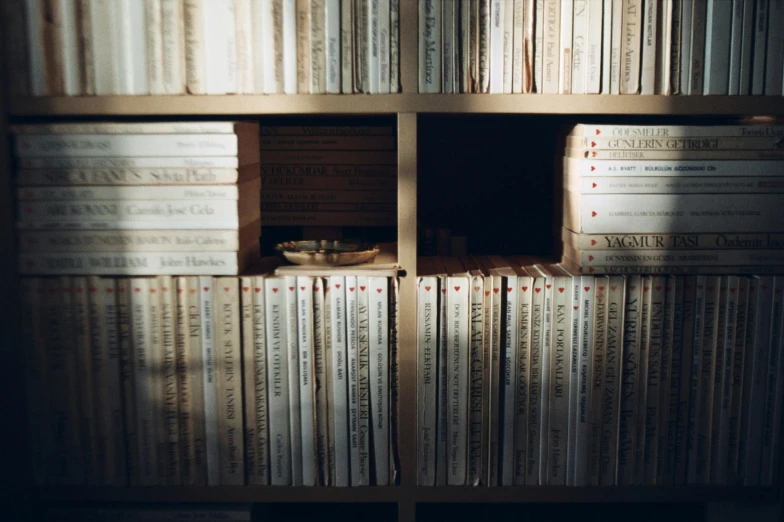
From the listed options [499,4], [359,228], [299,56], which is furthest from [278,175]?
[499,4]

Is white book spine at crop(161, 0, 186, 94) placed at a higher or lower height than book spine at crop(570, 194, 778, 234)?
higher

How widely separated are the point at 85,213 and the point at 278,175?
0.45m

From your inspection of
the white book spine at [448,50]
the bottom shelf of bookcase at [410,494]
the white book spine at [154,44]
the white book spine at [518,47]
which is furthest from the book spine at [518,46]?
the bottom shelf of bookcase at [410,494]

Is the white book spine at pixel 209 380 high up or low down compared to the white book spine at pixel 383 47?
down

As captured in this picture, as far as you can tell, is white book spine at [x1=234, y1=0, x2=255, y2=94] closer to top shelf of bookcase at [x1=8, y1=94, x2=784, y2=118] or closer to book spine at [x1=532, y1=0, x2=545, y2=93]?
top shelf of bookcase at [x1=8, y1=94, x2=784, y2=118]

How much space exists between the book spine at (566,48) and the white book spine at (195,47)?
0.65 m

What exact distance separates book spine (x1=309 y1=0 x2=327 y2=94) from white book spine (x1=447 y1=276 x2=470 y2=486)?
0.44 metres

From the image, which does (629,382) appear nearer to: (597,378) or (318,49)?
(597,378)

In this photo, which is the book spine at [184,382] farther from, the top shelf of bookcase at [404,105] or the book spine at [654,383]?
the book spine at [654,383]

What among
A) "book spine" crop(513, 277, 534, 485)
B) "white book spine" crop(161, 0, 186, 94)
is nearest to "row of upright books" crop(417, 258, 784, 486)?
"book spine" crop(513, 277, 534, 485)

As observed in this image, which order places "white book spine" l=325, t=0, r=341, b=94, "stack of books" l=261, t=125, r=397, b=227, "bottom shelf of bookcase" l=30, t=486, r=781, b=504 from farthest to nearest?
"stack of books" l=261, t=125, r=397, b=227 → "bottom shelf of bookcase" l=30, t=486, r=781, b=504 → "white book spine" l=325, t=0, r=341, b=94

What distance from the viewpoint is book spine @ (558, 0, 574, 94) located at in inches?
50.2

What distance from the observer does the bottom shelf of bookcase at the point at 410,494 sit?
1.39m

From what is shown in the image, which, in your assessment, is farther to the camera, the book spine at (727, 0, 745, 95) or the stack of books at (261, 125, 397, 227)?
the stack of books at (261, 125, 397, 227)
